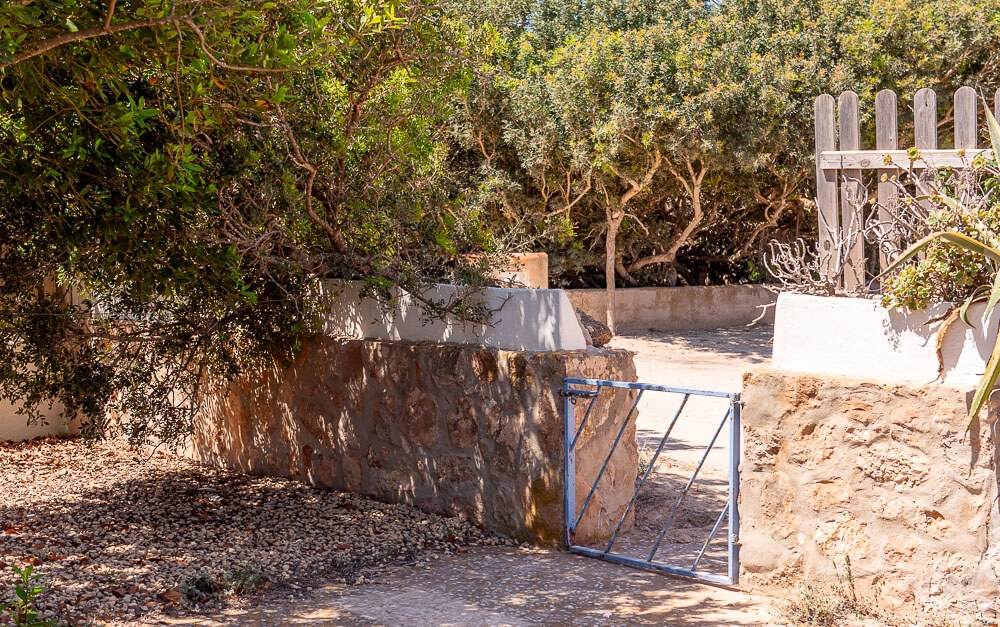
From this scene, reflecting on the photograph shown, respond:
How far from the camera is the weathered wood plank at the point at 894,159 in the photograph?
13.8 feet

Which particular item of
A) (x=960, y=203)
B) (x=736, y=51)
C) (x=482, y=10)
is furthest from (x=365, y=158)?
(x=482, y=10)

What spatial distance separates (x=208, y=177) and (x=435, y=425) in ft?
6.70

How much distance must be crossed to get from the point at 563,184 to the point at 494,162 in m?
1.26

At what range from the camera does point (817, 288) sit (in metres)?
4.55

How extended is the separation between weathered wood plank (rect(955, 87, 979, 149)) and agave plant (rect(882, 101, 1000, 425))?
0.55 feet

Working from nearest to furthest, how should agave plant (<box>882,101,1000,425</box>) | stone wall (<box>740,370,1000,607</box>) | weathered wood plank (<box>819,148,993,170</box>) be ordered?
agave plant (<box>882,101,1000,425</box>)
stone wall (<box>740,370,1000,607</box>)
weathered wood plank (<box>819,148,993,170</box>)

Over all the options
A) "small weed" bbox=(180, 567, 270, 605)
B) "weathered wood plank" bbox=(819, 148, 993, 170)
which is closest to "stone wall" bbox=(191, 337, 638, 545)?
"small weed" bbox=(180, 567, 270, 605)

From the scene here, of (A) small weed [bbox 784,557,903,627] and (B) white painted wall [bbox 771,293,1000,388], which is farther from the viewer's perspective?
(A) small weed [bbox 784,557,903,627]

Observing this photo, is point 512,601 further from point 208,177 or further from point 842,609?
point 208,177

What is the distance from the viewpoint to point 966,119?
4.30 meters

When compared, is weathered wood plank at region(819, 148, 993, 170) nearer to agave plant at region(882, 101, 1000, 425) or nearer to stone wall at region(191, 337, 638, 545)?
agave plant at region(882, 101, 1000, 425)

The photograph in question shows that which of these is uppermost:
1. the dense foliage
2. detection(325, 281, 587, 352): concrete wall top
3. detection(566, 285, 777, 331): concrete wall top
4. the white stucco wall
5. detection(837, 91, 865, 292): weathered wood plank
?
the dense foliage

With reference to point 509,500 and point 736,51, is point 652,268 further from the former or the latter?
point 509,500

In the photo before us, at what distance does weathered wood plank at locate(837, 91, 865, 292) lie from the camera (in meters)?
4.50
